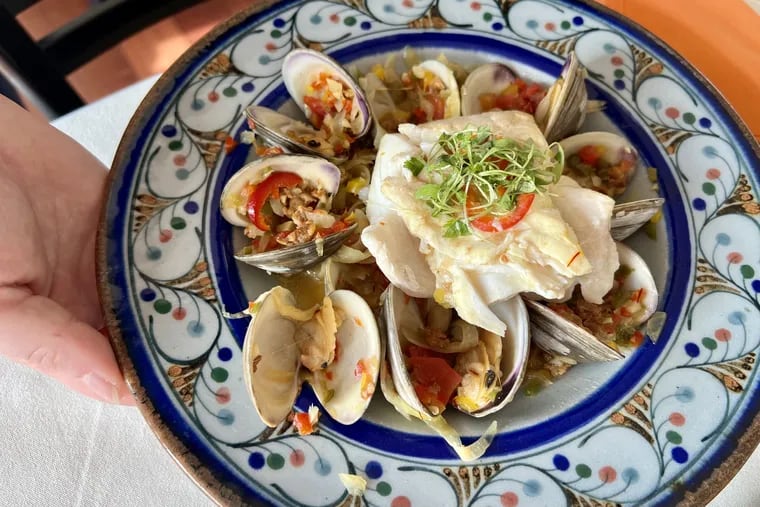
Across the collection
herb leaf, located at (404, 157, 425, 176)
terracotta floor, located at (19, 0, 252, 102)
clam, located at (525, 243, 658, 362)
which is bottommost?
clam, located at (525, 243, 658, 362)

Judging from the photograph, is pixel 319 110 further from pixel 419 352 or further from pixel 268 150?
pixel 419 352

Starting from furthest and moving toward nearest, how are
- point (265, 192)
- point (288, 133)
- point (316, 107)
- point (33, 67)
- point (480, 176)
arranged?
point (33, 67), point (316, 107), point (288, 133), point (265, 192), point (480, 176)

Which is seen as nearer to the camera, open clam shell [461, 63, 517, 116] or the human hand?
the human hand

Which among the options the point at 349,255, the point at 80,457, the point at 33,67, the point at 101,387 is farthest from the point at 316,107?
the point at 80,457

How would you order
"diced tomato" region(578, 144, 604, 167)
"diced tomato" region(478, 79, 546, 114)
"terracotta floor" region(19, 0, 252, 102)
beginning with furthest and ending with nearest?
"terracotta floor" region(19, 0, 252, 102) → "diced tomato" region(478, 79, 546, 114) → "diced tomato" region(578, 144, 604, 167)

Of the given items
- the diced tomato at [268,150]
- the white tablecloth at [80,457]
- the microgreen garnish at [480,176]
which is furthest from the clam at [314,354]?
the white tablecloth at [80,457]

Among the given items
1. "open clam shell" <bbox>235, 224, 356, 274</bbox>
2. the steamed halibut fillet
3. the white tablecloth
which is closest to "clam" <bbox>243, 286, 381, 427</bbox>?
"open clam shell" <bbox>235, 224, 356, 274</bbox>

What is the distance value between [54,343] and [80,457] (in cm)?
55

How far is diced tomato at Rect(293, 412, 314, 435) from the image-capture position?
1801 millimetres

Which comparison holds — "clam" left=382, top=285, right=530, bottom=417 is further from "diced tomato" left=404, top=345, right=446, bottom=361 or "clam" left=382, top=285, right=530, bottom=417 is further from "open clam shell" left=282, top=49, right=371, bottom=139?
"open clam shell" left=282, top=49, right=371, bottom=139

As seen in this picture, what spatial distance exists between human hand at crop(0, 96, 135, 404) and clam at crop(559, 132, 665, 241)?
1816 mm

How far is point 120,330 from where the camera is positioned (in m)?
1.83

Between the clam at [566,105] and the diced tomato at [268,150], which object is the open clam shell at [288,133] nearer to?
the diced tomato at [268,150]

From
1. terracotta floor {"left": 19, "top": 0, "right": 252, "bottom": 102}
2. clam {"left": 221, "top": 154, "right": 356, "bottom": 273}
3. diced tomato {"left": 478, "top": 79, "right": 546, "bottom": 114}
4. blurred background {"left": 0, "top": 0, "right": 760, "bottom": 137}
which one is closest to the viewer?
clam {"left": 221, "top": 154, "right": 356, "bottom": 273}
